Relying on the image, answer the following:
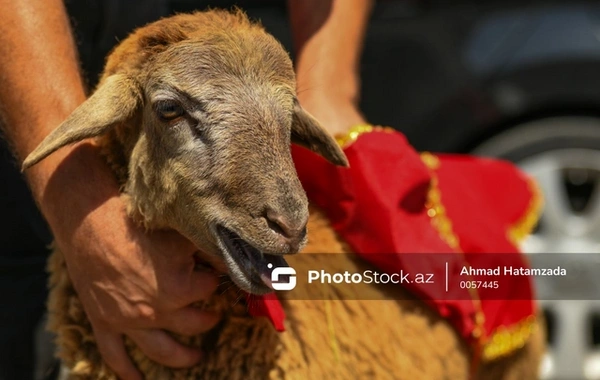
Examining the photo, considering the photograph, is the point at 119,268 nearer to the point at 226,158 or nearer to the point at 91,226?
the point at 91,226

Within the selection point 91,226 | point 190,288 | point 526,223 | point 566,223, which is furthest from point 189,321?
point 566,223

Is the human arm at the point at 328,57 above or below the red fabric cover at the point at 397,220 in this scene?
above

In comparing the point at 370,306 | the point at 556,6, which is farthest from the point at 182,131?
the point at 556,6

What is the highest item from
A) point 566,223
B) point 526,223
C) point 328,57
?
point 328,57

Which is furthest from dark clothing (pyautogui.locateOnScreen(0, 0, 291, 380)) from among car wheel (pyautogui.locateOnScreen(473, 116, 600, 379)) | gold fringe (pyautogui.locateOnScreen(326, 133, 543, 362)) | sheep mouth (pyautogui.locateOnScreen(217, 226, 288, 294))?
car wheel (pyautogui.locateOnScreen(473, 116, 600, 379))

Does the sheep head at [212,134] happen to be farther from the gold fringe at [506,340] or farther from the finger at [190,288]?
the gold fringe at [506,340]

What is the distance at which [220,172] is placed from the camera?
185cm

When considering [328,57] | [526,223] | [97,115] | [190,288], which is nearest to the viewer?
[97,115]

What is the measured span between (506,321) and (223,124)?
118 cm

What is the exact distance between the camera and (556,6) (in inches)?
165

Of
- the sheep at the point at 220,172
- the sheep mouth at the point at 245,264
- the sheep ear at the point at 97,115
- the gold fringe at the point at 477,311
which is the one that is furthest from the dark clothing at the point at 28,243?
the sheep mouth at the point at 245,264

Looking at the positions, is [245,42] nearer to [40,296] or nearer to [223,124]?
[223,124]

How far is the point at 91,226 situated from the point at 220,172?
345 mm

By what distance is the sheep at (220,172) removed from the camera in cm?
183
